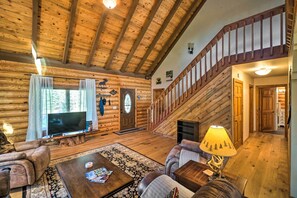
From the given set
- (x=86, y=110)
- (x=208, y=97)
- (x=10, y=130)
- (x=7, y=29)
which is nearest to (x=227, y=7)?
(x=208, y=97)

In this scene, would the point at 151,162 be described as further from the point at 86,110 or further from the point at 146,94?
the point at 146,94

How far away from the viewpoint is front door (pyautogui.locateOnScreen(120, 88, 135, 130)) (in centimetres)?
667

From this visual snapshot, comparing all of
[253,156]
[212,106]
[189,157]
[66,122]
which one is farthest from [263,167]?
[66,122]

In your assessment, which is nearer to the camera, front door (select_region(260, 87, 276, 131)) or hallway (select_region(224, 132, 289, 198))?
hallway (select_region(224, 132, 289, 198))

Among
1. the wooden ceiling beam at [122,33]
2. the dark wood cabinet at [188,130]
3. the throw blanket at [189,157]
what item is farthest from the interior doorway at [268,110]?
the wooden ceiling beam at [122,33]

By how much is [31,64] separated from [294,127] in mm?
6554

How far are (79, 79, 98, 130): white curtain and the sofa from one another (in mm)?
4405

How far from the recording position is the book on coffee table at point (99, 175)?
6.42 ft

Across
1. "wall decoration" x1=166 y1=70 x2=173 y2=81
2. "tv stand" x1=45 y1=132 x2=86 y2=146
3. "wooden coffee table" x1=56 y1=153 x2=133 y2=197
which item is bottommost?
"tv stand" x1=45 y1=132 x2=86 y2=146

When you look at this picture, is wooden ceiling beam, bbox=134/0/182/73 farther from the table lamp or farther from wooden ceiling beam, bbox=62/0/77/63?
the table lamp

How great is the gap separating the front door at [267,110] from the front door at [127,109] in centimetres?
602

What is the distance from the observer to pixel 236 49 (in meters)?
3.71

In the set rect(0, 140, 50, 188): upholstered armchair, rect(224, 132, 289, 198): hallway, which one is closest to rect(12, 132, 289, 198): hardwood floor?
rect(224, 132, 289, 198): hallway

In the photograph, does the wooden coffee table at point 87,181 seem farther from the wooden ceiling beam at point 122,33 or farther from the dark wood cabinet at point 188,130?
the wooden ceiling beam at point 122,33
